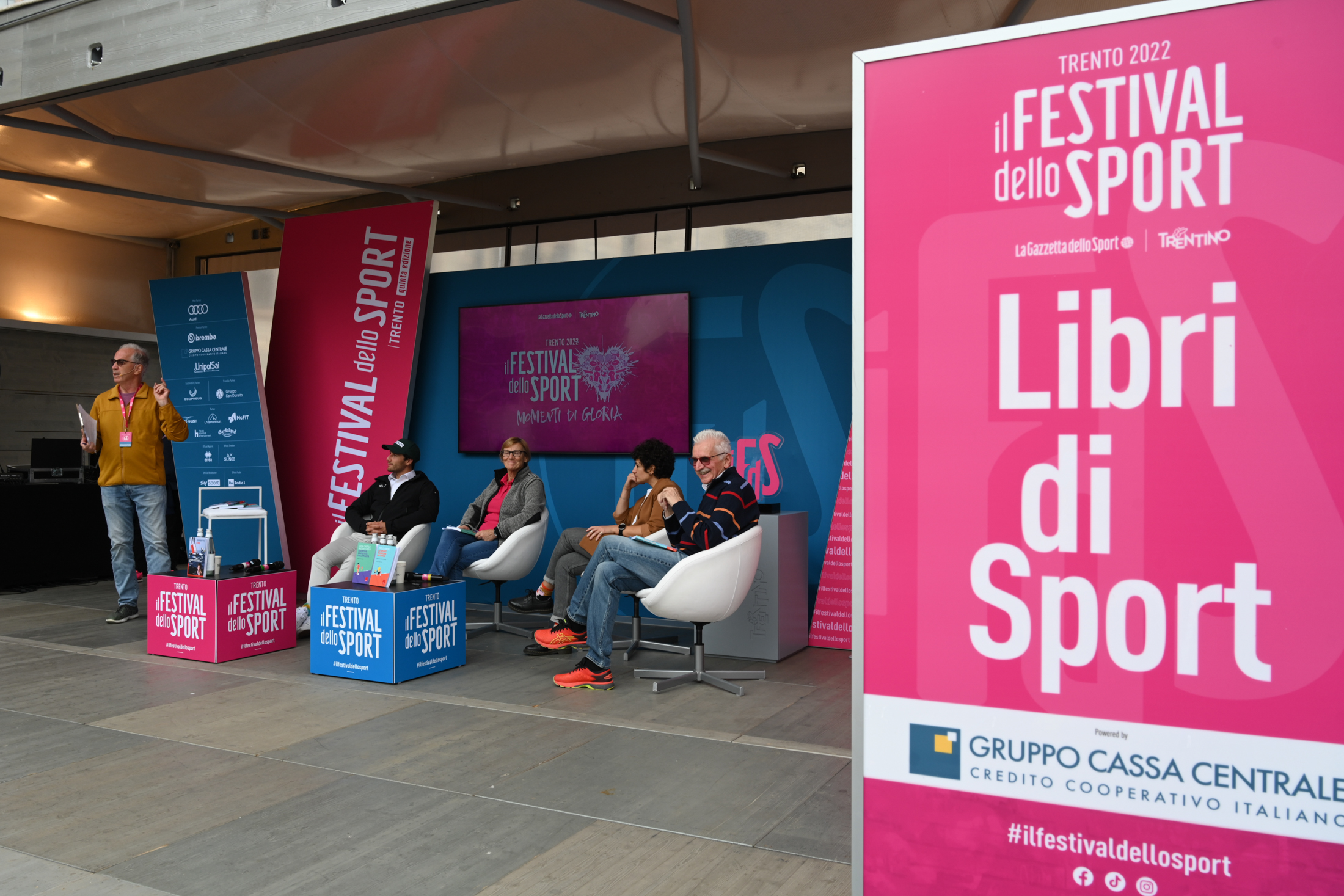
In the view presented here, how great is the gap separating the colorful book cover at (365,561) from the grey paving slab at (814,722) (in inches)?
87.3

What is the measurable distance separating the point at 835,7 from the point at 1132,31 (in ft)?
11.2

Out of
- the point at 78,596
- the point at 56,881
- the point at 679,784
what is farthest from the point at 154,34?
the point at 679,784

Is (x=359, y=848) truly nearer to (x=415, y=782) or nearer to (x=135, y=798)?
(x=415, y=782)

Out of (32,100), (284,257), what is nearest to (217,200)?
(284,257)

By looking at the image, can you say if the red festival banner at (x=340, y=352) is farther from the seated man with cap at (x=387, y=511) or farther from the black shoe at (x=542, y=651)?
the black shoe at (x=542, y=651)

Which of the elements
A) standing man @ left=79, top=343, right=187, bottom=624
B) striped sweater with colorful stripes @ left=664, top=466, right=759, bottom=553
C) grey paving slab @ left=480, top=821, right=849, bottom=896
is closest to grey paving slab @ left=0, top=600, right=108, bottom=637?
standing man @ left=79, top=343, right=187, bottom=624

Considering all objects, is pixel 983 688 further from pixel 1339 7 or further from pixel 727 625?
pixel 727 625

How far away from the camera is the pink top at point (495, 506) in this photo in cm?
595

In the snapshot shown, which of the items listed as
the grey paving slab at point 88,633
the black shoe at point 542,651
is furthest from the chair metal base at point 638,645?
the grey paving slab at point 88,633

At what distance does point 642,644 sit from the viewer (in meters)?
5.40

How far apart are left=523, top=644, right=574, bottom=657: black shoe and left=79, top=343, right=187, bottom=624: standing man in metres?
2.52

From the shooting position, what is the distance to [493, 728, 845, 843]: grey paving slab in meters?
2.79

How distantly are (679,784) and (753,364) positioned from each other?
136 inches

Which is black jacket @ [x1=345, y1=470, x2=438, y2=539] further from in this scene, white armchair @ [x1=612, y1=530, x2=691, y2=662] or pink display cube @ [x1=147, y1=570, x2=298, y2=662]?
white armchair @ [x1=612, y1=530, x2=691, y2=662]
